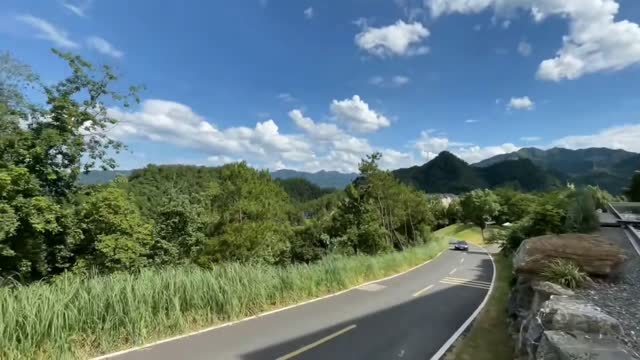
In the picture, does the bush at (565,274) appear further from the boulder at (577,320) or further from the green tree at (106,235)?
the green tree at (106,235)

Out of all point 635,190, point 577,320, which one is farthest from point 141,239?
point 635,190

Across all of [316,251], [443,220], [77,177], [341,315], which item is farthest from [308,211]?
[341,315]

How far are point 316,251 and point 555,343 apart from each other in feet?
131

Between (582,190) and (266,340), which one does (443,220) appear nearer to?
(582,190)

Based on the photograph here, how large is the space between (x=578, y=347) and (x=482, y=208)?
239ft

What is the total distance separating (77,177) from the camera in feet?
67.9

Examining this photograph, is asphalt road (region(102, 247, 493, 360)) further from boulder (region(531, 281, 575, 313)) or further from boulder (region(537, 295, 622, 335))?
boulder (region(537, 295, 622, 335))

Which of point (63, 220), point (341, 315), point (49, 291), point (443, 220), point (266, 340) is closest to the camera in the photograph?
point (49, 291)

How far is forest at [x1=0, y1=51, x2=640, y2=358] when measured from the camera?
7.10 m

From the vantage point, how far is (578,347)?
14.3ft

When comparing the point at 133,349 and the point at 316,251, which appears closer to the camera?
the point at 133,349

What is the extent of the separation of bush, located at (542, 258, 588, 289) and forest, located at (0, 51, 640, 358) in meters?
7.19

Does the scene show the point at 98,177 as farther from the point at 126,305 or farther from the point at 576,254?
the point at 576,254

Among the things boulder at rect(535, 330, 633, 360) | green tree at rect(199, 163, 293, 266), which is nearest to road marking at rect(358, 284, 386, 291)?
boulder at rect(535, 330, 633, 360)
